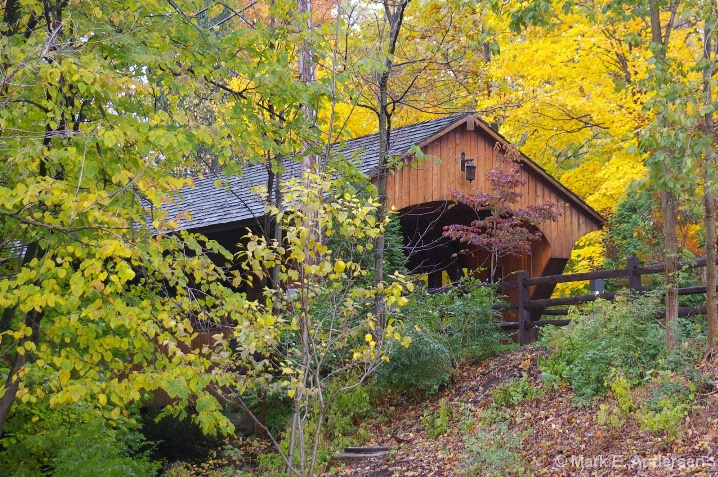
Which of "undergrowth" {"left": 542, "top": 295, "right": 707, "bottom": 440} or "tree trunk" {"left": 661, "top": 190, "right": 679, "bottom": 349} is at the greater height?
"tree trunk" {"left": 661, "top": 190, "right": 679, "bottom": 349}

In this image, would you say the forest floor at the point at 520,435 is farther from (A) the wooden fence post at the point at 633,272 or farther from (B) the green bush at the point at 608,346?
(A) the wooden fence post at the point at 633,272

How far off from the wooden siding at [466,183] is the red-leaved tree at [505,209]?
1.24 ft

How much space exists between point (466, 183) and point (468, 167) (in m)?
0.41

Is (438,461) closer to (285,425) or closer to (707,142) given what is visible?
(285,425)

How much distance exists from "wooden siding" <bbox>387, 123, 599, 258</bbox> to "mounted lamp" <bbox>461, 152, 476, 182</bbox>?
0.10 m

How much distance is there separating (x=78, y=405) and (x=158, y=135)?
447 centimetres

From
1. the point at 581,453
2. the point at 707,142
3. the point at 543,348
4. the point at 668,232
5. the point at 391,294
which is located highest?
the point at 707,142

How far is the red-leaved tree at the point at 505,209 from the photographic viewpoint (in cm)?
1466

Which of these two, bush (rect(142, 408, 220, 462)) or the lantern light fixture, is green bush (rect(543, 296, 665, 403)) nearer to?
the lantern light fixture

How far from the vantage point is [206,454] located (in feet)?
41.3

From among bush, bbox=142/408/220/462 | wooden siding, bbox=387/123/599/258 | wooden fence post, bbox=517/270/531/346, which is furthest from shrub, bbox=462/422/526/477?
wooden siding, bbox=387/123/599/258

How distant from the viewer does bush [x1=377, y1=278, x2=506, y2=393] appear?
10953 millimetres

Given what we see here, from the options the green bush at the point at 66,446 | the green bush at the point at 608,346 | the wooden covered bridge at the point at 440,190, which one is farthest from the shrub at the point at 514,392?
the green bush at the point at 66,446

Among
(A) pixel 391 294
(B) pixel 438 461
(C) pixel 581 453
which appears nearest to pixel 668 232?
(C) pixel 581 453
